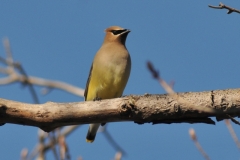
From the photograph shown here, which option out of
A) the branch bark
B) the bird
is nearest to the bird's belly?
the bird

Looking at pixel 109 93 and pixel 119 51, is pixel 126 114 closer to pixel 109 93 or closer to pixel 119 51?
pixel 109 93

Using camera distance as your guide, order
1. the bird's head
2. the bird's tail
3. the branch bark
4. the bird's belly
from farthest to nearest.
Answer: the bird's head < the bird's tail < the bird's belly < the branch bark

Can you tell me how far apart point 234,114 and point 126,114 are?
1.03 meters

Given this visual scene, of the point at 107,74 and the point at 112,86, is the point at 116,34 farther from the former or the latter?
the point at 112,86

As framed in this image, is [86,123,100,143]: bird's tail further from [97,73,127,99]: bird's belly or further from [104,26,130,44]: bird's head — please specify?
[104,26,130,44]: bird's head

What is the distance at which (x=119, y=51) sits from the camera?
7.91m

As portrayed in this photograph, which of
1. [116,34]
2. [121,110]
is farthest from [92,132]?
[121,110]

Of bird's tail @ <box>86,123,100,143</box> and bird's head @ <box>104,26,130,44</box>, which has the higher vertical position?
bird's head @ <box>104,26,130,44</box>

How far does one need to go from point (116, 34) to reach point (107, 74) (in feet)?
4.32

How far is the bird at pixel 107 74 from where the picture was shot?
7.39 m

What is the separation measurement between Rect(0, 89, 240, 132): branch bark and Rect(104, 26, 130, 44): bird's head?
3107mm

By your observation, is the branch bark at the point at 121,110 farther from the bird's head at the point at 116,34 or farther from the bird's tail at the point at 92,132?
the bird's head at the point at 116,34

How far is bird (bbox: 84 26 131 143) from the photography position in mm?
7395

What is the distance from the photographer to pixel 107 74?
745 cm
